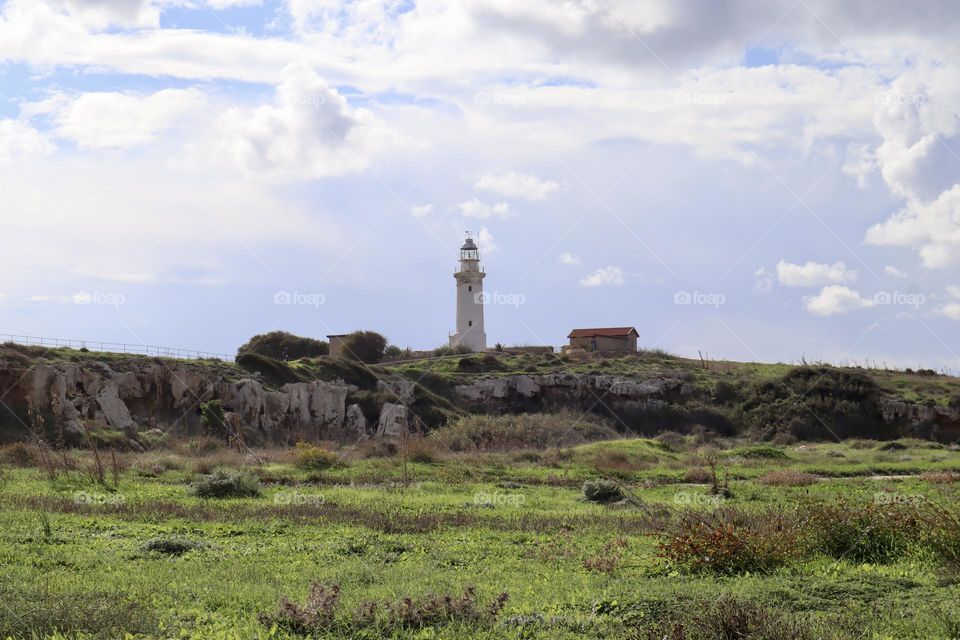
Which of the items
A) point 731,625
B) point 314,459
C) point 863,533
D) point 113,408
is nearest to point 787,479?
point 314,459

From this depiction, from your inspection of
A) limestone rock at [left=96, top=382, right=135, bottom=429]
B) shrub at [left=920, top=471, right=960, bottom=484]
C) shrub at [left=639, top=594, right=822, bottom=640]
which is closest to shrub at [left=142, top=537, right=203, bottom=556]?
shrub at [left=639, top=594, right=822, bottom=640]

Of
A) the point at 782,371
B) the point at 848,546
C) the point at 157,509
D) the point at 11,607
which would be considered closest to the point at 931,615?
the point at 848,546

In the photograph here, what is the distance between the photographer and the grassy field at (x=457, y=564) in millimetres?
8234

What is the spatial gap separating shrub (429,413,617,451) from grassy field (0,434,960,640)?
67.6ft

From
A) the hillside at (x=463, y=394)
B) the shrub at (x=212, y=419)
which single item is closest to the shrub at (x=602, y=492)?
the hillside at (x=463, y=394)

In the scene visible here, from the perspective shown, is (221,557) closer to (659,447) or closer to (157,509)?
(157,509)

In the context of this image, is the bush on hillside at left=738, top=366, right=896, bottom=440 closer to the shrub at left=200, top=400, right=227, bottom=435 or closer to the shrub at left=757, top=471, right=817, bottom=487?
the shrub at left=757, top=471, right=817, bottom=487

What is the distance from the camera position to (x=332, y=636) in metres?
8.02

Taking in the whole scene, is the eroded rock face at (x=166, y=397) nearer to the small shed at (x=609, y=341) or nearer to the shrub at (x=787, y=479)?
the shrub at (x=787, y=479)

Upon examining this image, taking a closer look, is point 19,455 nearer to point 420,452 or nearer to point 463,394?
point 420,452

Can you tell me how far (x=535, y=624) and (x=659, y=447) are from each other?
32.4 metres

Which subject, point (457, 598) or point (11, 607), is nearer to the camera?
point (11, 607)

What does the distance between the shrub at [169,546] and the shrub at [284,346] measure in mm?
58221

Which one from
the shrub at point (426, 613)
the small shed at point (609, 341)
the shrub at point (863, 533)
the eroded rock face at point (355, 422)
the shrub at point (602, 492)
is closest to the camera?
the shrub at point (426, 613)
